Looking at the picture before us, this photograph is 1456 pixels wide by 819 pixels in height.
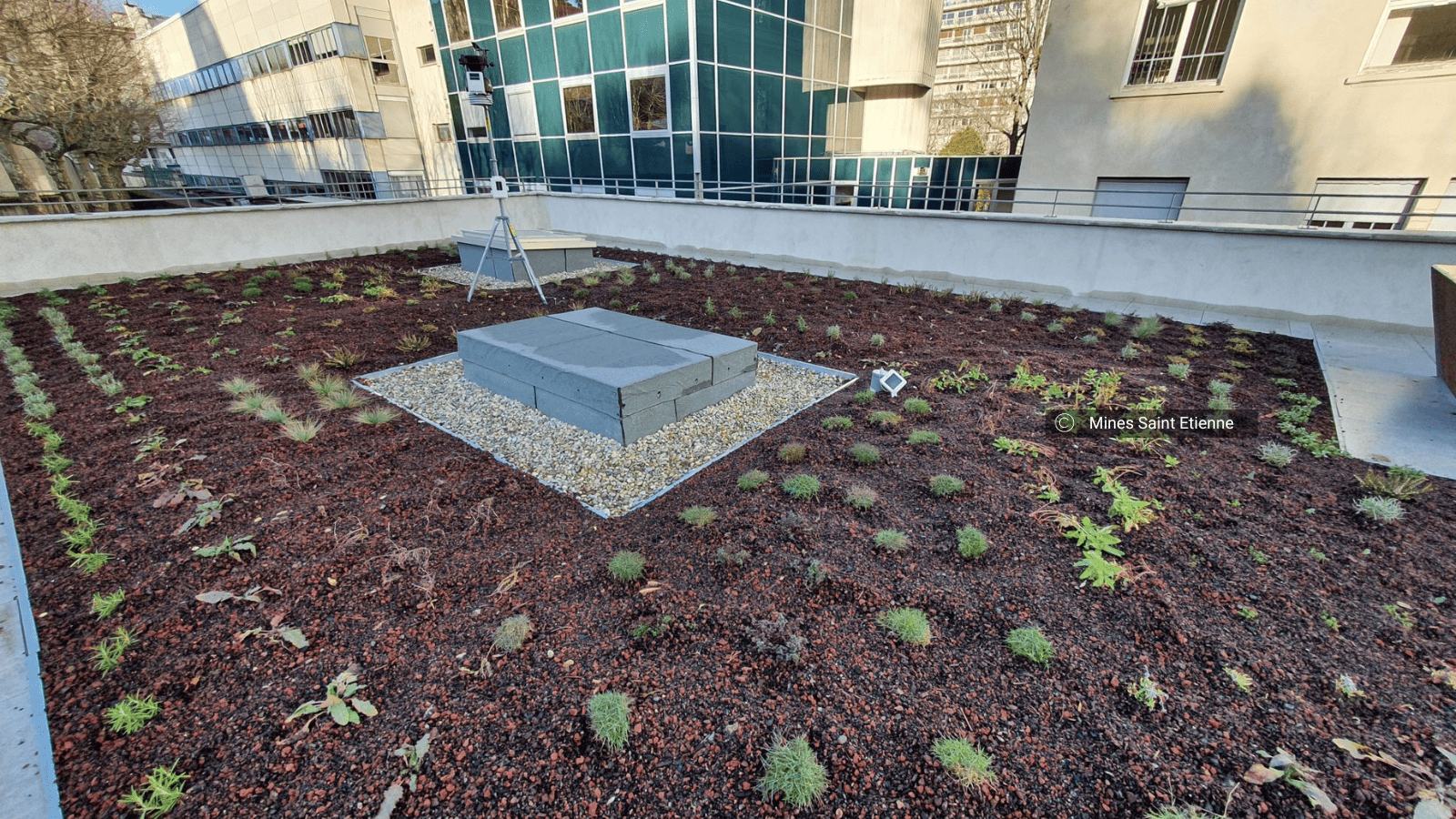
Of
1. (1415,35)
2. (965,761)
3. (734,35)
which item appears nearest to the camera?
(965,761)

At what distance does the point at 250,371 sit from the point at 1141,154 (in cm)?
1499

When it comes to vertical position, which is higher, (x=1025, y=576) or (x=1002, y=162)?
(x=1002, y=162)

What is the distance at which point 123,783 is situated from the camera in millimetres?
2004

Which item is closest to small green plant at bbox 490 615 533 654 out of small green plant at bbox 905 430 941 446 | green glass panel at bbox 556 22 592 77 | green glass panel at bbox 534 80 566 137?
small green plant at bbox 905 430 941 446

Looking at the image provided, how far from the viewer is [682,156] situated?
1628 cm

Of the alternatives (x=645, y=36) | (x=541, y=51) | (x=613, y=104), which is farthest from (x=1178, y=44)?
(x=541, y=51)

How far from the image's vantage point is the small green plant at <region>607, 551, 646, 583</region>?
121 inches

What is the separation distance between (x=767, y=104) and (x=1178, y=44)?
10.9 metres

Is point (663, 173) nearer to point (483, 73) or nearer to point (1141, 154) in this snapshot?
point (483, 73)

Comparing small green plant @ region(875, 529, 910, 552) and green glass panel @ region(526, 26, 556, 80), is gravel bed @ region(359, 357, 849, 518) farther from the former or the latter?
green glass panel @ region(526, 26, 556, 80)

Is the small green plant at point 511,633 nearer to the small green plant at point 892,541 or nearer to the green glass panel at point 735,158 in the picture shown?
the small green plant at point 892,541

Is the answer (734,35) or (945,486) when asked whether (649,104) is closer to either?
(734,35)

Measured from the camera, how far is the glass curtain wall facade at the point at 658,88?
51.9 ft

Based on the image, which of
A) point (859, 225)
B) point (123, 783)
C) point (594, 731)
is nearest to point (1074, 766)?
point (594, 731)
